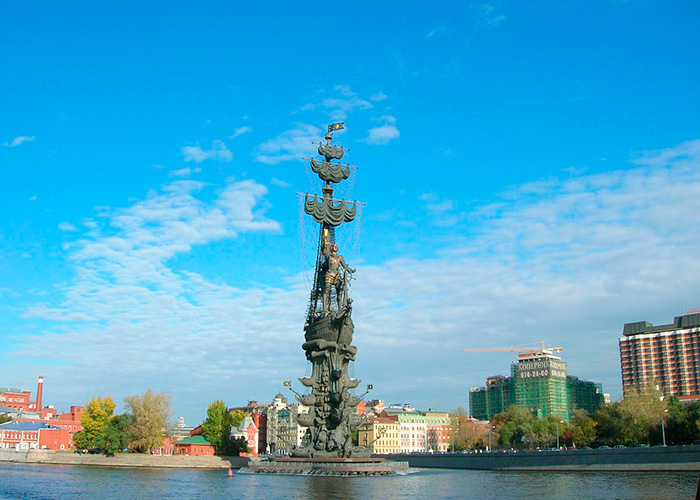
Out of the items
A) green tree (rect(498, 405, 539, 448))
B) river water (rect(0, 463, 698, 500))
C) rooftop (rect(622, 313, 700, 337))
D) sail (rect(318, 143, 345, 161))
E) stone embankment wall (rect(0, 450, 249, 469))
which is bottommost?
stone embankment wall (rect(0, 450, 249, 469))

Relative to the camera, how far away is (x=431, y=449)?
168 meters

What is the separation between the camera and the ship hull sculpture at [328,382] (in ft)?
222

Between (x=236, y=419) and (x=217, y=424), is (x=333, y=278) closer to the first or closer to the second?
(x=217, y=424)

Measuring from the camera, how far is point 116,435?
103 meters

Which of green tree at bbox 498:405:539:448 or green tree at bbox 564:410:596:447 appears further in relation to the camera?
green tree at bbox 498:405:539:448

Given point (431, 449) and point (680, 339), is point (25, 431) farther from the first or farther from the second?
point (680, 339)

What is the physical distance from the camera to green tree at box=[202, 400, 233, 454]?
120 metres

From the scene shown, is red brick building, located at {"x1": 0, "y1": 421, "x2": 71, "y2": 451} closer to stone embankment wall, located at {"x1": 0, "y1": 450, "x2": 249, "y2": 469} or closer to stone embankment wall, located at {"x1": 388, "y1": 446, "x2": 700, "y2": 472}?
stone embankment wall, located at {"x1": 0, "y1": 450, "x2": 249, "y2": 469}

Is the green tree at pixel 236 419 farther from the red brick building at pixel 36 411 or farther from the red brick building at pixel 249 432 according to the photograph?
the red brick building at pixel 36 411

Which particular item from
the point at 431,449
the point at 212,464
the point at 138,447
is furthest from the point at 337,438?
the point at 431,449

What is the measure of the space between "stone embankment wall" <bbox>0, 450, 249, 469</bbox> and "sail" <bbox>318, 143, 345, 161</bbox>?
45.7 m

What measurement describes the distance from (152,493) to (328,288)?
35.8m

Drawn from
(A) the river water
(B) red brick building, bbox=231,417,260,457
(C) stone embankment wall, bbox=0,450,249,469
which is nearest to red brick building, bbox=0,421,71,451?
(C) stone embankment wall, bbox=0,450,249,469

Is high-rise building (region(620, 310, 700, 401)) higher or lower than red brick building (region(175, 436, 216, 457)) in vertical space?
higher
